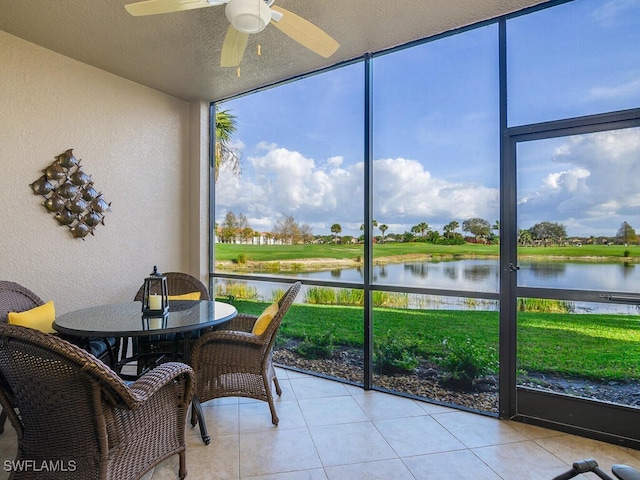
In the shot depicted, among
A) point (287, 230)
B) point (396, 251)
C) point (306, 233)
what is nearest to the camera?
point (396, 251)

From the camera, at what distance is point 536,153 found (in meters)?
2.59

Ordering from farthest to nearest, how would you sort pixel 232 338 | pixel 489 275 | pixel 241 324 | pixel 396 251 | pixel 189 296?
pixel 189 296 < pixel 396 251 < pixel 241 324 < pixel 489 275 < pixel 232 338

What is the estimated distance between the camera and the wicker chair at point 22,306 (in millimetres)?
2473

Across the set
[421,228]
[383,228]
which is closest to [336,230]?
[383,228]

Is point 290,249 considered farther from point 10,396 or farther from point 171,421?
point 10,396

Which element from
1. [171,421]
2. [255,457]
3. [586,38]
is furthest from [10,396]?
[586,38]

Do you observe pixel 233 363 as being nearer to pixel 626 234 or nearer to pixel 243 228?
pixel 243 228

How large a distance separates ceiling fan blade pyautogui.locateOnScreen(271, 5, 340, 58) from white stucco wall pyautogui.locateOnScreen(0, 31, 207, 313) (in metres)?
2.32

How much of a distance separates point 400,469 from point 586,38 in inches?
119

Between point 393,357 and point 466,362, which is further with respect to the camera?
point 393,357

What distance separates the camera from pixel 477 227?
111 inches

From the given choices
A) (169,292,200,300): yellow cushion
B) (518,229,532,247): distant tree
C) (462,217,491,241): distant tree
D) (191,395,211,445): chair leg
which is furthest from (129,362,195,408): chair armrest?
(518,229,532,247): distant tree

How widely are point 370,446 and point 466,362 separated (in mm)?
1095

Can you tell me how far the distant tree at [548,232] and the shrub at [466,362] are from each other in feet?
3.00
